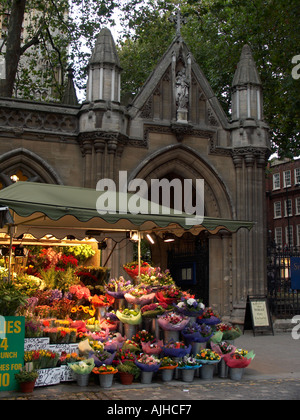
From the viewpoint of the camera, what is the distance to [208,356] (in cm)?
803

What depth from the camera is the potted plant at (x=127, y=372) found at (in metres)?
7.36

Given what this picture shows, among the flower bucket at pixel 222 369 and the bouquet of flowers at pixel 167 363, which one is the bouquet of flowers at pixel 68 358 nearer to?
the bouquet of flowers at pixel 167 363

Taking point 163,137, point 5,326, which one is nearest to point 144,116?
point 163,137

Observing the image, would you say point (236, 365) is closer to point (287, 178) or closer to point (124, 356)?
point (124, 356)

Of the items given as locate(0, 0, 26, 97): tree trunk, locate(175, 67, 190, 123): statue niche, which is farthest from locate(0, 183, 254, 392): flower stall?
locate(0, 0, 26, 97): tree trunk

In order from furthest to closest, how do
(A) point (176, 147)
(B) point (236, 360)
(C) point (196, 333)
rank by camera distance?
(A) point (176, 147) → (C) point (196, 333) → (B) point (236, 360)

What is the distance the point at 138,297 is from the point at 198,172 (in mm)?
8759

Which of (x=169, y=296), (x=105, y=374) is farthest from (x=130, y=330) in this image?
(x=105, y=374)

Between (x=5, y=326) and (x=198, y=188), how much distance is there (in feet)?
34.9

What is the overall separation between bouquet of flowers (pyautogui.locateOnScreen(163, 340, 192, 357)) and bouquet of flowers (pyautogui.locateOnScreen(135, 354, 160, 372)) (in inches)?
12.2

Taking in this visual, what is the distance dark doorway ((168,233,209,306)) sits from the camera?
16781mm

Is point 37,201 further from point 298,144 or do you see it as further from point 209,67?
point 209,67

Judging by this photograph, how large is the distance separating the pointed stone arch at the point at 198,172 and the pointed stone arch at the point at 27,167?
318cm

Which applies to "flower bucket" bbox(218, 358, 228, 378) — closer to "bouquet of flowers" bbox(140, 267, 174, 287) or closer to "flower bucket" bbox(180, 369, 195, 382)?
"flower bucket" bbox(180, 369, 195, 382)
